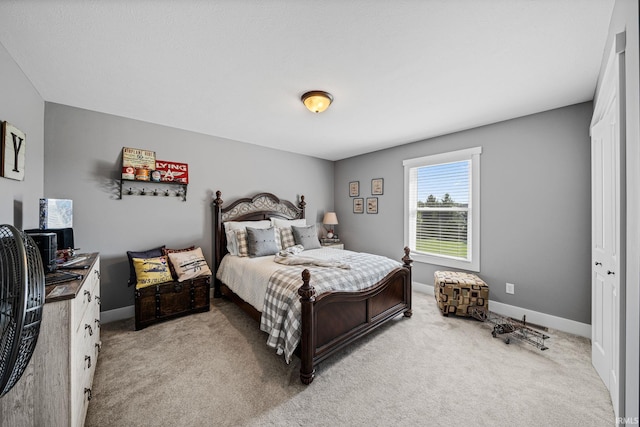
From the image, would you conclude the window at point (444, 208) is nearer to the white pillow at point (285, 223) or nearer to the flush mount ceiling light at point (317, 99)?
the white pillow at point (285, 223)

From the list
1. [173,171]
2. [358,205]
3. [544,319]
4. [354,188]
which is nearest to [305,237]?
[358,205]

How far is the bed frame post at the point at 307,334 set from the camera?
6.17ft

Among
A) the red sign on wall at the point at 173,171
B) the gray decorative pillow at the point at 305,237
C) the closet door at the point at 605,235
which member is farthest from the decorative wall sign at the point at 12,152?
the closet door at the point at 605,235

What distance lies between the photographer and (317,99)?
2.31 m

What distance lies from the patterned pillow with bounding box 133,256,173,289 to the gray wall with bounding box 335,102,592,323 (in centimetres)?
395

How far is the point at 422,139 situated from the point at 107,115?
13.7 ft

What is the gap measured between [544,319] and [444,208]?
169 cm

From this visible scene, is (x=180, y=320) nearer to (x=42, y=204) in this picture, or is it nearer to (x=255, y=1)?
(x=42, y=204)

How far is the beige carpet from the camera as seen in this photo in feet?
5.19

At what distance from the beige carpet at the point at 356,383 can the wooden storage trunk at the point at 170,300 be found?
8.4 inches

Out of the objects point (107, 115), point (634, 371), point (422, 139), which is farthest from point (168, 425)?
point (422, 139)

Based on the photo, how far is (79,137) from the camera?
2.72 m

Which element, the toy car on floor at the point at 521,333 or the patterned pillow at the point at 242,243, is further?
the patterned pillow at the point at 242,243

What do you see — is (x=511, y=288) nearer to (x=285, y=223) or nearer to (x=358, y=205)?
(x=358, y=205)
